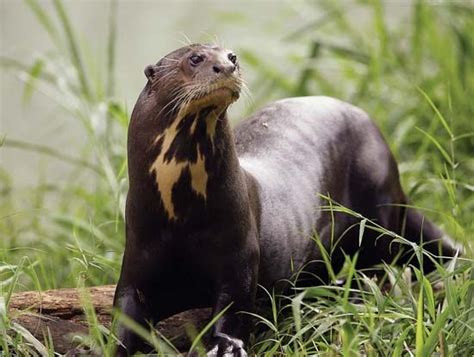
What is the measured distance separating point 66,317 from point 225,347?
0.46 m

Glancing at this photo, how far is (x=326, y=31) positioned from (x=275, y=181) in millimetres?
2632

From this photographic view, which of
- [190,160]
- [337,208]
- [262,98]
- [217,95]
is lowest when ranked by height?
[262,98]

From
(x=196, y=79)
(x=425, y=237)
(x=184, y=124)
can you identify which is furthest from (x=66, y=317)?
(x=425, y=237)

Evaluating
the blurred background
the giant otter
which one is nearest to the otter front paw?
the giant otter

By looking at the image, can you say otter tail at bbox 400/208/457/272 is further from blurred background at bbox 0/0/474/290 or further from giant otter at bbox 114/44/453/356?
giant otter at bbox 114/44/453/356

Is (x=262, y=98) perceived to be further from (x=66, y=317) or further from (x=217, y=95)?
(x=217, y=95)

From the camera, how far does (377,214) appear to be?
3.59 metres

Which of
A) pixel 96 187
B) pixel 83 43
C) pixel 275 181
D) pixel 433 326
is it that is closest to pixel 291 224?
pixel 275 181

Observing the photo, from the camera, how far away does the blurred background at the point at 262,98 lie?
439 cm

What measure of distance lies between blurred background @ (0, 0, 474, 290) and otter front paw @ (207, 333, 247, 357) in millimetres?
597

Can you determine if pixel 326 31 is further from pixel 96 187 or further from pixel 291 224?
pixel 291 224

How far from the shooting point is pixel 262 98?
5617 mm

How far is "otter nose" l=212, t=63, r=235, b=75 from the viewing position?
2.79 metres

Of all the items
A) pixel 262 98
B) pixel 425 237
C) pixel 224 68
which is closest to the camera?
pixel 224 68
